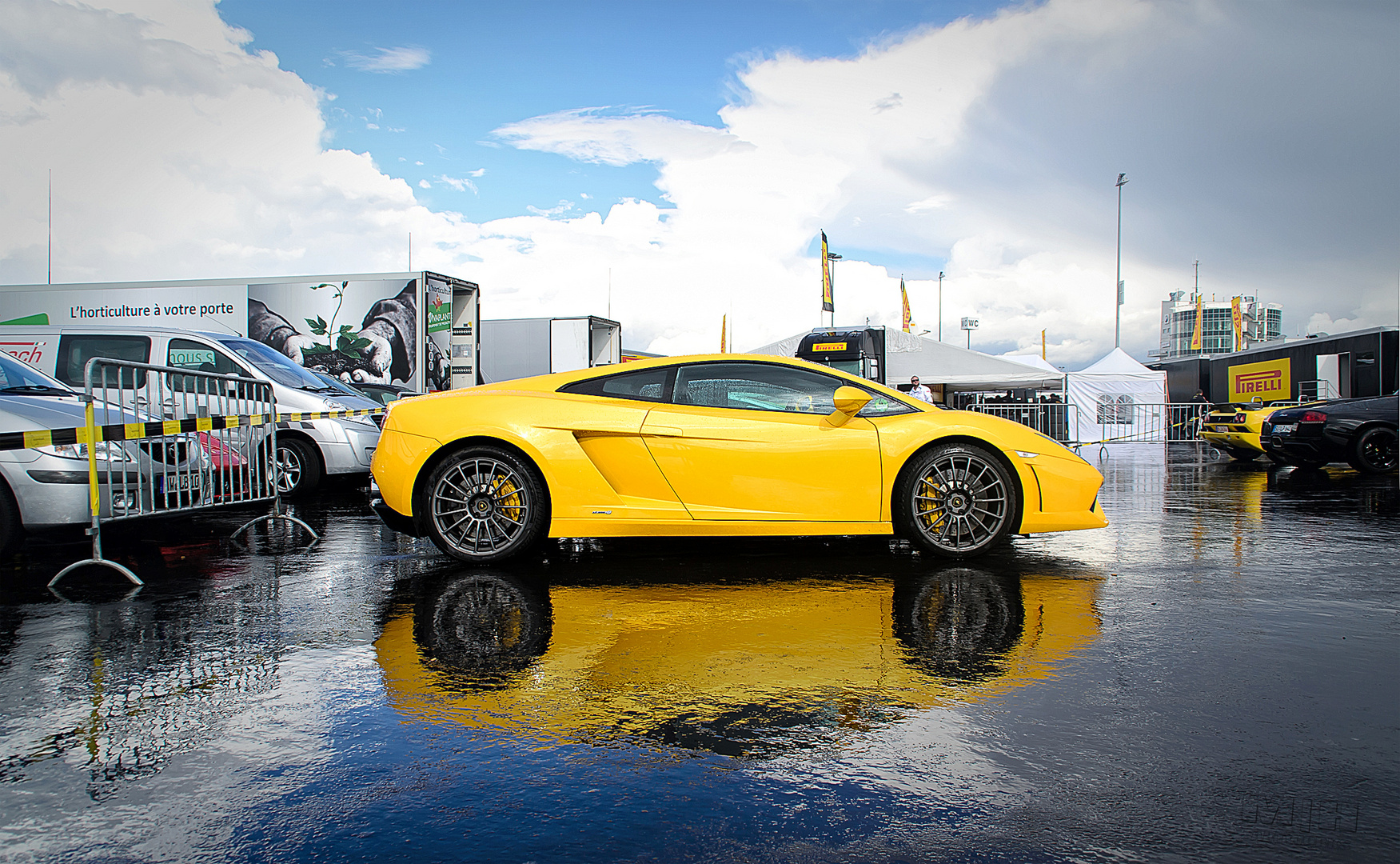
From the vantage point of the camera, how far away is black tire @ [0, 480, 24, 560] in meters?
5.86

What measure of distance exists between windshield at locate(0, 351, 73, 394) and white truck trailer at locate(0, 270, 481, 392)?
7894mm

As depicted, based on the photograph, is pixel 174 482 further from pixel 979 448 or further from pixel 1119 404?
pixel 1119 404

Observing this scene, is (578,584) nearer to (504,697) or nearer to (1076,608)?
(504,697)

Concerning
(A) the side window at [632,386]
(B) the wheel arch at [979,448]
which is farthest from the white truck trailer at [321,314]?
(B) the wheel arch at [979,448]

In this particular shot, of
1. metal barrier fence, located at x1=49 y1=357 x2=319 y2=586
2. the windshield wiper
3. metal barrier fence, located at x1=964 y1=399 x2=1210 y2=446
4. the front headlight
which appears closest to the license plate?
metal barrier fence, located at x1=49 y1=357 x2=319 y2=586

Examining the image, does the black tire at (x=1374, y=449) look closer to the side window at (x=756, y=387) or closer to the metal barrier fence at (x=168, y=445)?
the side window at (x=756, y=387)

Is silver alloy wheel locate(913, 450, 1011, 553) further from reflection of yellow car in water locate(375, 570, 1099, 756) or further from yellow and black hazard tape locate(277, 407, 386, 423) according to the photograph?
yellow and black hazard tape locate(277, 407, 386, 423)

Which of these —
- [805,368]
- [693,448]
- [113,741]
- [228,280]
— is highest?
[228,280]

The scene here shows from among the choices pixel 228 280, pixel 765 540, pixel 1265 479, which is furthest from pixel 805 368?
pixel 228 280

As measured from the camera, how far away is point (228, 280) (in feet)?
53.1

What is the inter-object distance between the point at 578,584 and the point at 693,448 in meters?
1.07

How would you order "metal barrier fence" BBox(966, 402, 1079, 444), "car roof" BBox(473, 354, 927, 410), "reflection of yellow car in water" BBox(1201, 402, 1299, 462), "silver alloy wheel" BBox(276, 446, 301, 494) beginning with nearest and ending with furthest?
"car roof" BBox(473, 354, 927, 410), "silver alloy wheel" BBox(276, 446, 301, 494), "reflection of yellow car in water" BBox(1201, 402, 1299, 462), "metal barrier fence" BBox(966, 402, 1079, 444)

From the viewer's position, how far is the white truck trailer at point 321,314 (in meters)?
15.5

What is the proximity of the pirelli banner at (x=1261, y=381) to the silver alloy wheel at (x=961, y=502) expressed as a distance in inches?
1033
